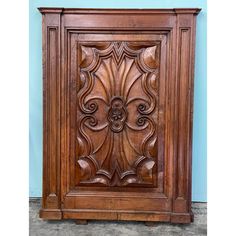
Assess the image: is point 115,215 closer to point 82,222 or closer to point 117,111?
point 82,222

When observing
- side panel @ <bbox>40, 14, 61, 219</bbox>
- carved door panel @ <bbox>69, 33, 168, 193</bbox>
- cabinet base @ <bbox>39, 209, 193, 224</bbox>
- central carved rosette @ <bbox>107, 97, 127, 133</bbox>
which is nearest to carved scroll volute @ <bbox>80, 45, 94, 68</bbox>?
carved door panel @ <bbox>69, 33, 168, 193</bbox>

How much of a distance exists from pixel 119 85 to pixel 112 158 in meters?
0.36

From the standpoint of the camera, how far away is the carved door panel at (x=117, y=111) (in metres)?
1.71

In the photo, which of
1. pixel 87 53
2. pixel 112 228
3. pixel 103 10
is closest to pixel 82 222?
pixel 112 228

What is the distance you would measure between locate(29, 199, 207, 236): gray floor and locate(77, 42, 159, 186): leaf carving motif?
0.22 meters

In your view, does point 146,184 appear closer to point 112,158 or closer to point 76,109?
point 112,158

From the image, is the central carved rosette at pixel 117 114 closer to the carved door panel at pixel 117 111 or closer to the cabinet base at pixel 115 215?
the carved door panel at pixel 117 111

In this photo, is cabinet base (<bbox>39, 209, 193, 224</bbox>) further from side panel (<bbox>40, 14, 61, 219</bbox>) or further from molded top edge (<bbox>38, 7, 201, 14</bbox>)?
molded top edge (<bbox>38, 7, 201, 14</bbox>)

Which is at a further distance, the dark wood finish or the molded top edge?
the dark wood finish

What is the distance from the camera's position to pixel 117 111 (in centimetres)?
174

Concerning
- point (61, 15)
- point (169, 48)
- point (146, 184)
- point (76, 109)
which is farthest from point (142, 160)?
point (61, 15)

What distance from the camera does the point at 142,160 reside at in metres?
1.75

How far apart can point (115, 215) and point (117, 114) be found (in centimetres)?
50

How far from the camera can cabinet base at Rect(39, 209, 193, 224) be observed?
1.73m
